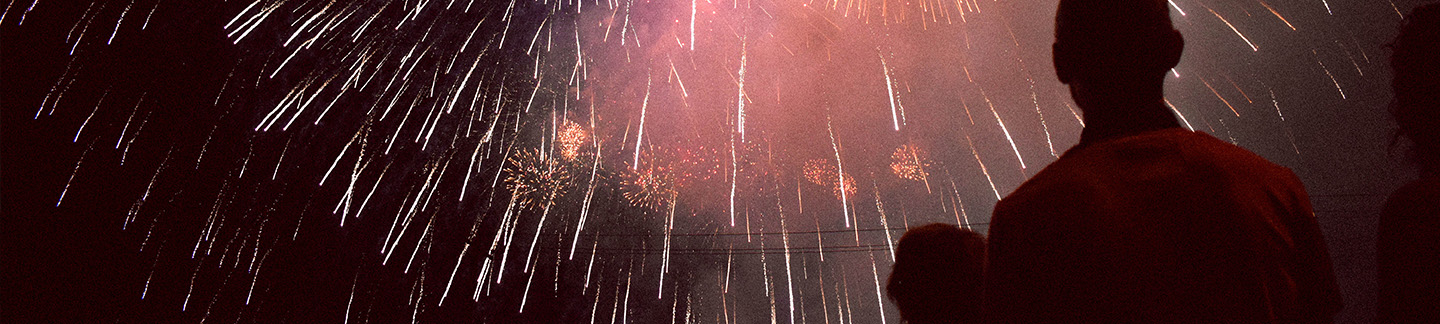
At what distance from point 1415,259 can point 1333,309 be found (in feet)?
1.00

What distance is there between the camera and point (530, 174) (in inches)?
639

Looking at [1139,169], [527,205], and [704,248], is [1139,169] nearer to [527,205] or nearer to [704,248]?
[527,205]

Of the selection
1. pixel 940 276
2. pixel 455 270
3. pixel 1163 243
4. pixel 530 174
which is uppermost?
pixel 530 174

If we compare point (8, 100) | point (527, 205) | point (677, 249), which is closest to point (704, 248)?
point (677, 249)

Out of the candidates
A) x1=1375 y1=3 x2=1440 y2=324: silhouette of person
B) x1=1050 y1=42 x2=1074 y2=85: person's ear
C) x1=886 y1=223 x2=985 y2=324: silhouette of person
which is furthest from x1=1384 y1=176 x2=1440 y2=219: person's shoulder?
x1=886 y1=223 x2=985 y2=324: silhouette of person

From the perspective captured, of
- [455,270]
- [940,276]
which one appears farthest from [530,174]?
[940,276]

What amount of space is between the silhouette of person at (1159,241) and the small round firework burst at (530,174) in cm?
1489

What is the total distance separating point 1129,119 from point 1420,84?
63 cm

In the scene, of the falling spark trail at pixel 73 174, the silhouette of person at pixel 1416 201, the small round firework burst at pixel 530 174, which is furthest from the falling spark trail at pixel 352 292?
the silhouette of person at pixel 1416 201

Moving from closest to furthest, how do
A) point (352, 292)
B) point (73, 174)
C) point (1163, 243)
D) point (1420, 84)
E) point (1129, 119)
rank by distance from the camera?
point (1163, 243)
point (1129, 119)
point (1420, 84)
point (73, 174)
point (352, 292)

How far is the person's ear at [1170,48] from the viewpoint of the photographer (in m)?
0.81

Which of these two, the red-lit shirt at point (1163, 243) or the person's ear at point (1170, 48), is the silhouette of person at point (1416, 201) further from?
the person's ear at point (1170, 48)

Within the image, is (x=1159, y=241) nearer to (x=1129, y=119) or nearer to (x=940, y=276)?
(x=1129, y=119)

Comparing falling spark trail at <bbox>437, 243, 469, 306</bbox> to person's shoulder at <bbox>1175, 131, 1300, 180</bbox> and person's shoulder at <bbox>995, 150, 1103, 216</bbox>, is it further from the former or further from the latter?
person's shoulder at <bbox>1175, 131, 1300, 180</bbox>
